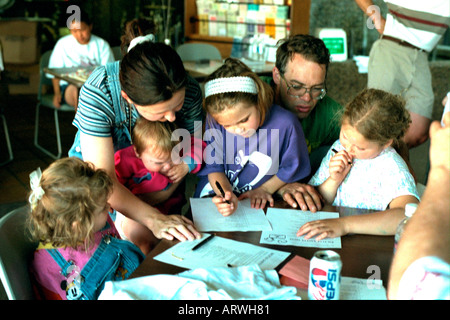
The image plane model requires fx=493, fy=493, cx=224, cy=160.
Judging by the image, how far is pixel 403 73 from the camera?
3.02m

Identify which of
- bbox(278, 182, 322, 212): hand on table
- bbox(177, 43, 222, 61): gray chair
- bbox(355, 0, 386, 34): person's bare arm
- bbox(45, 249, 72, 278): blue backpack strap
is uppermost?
bbox(355, 0, 386, 34): person's bare arm

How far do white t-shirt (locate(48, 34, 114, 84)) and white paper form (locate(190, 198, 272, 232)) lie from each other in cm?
298

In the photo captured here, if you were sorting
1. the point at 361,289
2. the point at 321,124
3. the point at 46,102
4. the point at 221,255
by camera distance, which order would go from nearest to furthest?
the point at 361,289, the point at 221,255, the point at 321,124, the point at 46,102

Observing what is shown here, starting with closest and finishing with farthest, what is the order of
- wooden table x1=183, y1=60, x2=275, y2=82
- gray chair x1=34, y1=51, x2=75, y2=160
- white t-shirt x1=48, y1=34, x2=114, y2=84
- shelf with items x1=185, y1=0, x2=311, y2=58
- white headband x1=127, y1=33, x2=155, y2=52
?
1. white headband x1=127, y1=33, x2=155, y2=52
2. wooden table x1=183, y1=60, x2=275, y2=82
3. gray chair x1=34, y1=51, x2=75, y2=160
4. white t-shirt x1=48, y1=34, x2=114, y2=84
5. shelf with items x1=185, y1=0, x2=311, y2=58

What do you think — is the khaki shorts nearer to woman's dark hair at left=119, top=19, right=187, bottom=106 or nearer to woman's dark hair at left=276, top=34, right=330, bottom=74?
woman's dark hair at left=276, top=34, right=330, bottom=74

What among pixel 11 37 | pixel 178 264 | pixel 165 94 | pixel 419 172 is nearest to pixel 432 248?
pixel 178 264

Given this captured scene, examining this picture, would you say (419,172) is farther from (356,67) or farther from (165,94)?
(165,94)

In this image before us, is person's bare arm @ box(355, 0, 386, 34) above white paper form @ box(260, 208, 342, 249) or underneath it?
above

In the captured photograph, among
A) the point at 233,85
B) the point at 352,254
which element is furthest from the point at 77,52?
the point at 352,254

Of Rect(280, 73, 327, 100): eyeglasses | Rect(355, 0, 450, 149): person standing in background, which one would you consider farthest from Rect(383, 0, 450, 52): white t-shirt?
Rect(280, 73, 327, 100): eyeglasses

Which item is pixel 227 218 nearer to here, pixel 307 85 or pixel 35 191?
pixel 35 191

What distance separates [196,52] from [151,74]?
10.4ft

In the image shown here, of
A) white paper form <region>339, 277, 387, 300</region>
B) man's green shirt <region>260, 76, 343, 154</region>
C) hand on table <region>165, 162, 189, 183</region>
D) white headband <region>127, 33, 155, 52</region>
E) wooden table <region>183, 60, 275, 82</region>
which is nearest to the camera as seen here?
white paper form <region>339, 277, 387, 300</region>

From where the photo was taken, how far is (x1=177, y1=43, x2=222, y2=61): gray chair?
14.8ft
